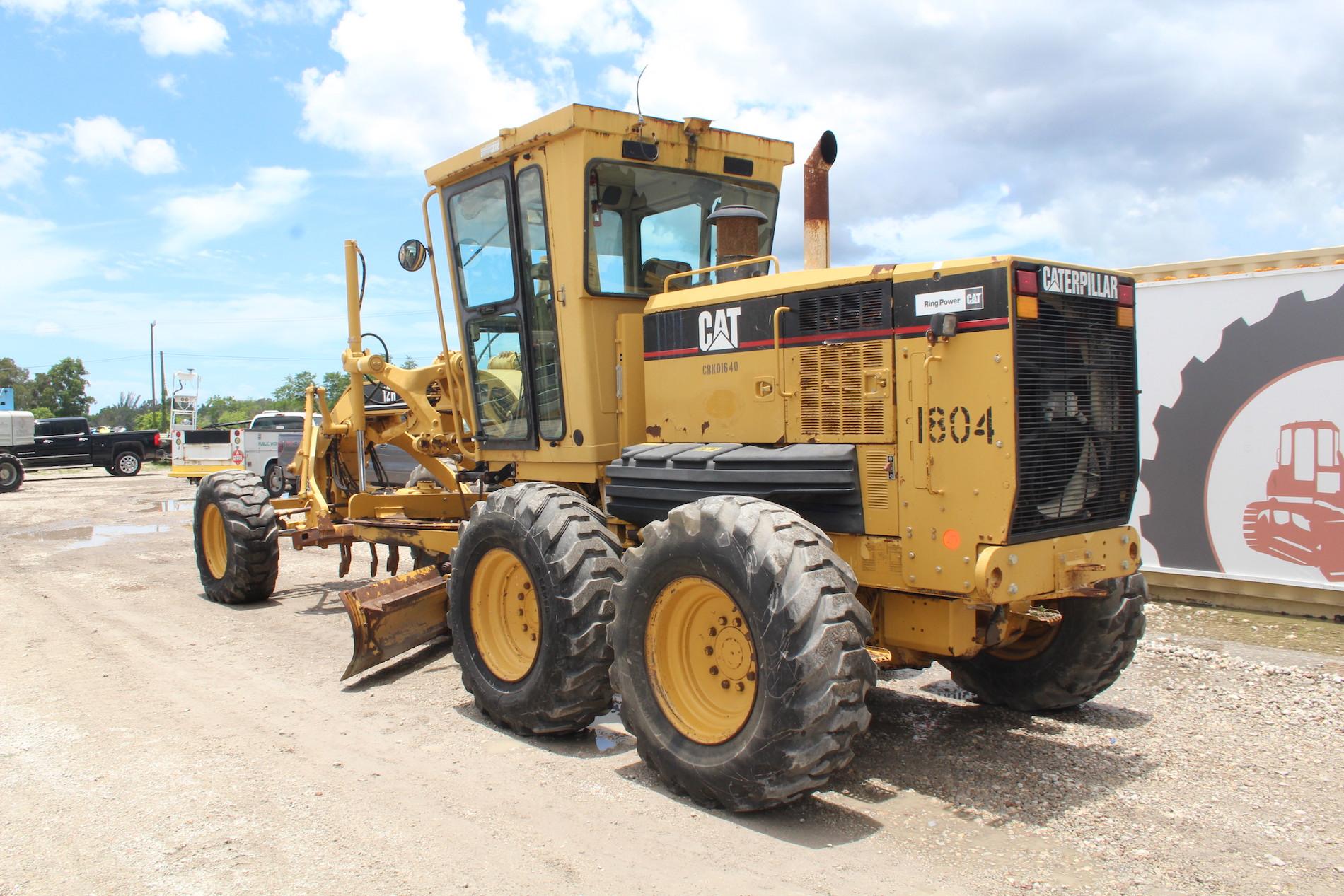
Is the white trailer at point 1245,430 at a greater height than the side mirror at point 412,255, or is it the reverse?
the side mirror at point 412,255

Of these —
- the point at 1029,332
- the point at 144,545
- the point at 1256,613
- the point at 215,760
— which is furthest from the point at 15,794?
the point at 144,545

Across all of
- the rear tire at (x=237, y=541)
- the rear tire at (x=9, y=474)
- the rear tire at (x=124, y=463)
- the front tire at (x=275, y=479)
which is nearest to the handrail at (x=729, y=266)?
the rear tire at (x=237, y=541)

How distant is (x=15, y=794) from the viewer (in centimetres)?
463

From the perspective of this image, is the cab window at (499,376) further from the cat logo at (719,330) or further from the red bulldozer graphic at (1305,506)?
the red bulldozer graphic at (1305,506)

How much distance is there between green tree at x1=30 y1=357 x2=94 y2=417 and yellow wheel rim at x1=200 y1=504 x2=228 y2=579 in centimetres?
6502

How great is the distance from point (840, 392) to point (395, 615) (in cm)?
341

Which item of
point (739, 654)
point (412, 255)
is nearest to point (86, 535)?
point (412, 255)

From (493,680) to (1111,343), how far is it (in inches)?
146

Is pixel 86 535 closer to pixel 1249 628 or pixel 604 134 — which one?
pixel 604 134

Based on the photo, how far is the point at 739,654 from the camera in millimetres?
4461

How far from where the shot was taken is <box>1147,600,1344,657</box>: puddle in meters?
7.56

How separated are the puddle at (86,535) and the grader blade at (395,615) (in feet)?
33.2

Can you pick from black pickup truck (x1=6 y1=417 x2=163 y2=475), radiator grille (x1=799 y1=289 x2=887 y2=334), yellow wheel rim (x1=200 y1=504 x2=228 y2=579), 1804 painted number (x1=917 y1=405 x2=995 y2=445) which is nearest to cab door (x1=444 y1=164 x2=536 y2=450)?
radiator grille (x1=799 y1=289 x2=887 y2=334)

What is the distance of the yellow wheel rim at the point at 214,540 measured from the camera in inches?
389
